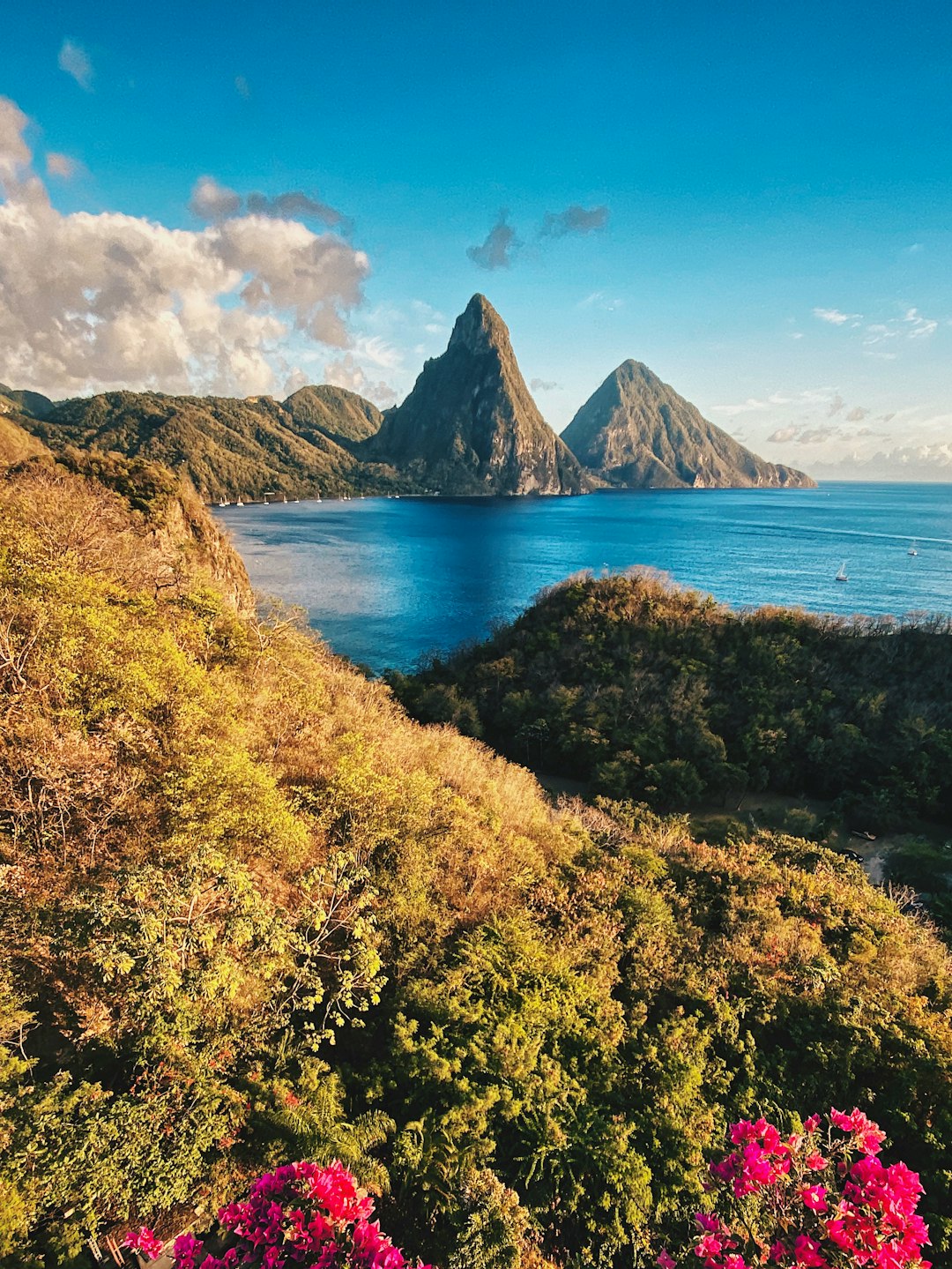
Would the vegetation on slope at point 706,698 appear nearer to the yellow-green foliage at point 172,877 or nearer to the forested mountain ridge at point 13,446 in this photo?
the yellow-green foliage at point 172,877

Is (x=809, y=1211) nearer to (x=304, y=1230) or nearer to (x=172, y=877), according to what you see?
(x=304, y=1230)

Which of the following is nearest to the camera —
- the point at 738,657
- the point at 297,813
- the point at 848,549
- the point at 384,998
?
the point at 384,998

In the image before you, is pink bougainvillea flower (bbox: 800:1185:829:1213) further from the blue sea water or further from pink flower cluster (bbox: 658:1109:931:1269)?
the blue sea water

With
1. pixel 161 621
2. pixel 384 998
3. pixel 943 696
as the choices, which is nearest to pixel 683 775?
pixel 943 696

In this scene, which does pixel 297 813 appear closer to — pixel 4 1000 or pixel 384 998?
pixel 384 998

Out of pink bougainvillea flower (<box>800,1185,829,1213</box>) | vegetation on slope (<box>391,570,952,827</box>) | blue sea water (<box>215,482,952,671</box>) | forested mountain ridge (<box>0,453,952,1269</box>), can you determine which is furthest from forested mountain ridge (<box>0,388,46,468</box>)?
pink bougainvillea flower (<box>800,1185,829,1213</box>)

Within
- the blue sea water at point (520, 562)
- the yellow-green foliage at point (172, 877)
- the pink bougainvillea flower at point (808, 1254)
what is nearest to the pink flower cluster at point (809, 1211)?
the pink bougainvillea flower at point (808, 1254)
